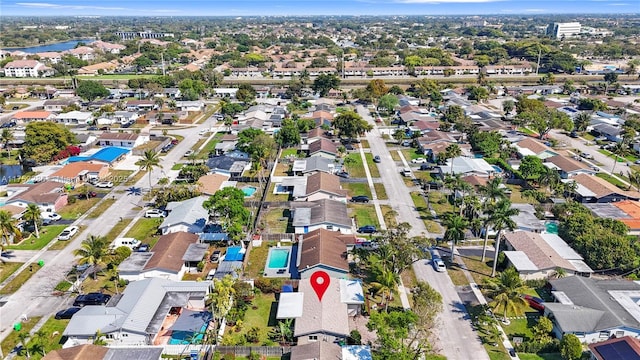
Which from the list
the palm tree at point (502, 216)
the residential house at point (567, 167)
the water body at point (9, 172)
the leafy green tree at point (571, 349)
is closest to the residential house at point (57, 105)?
the water body at point (9, 172)

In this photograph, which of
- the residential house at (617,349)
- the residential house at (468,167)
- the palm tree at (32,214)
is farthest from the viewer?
the residential house at (468,167)

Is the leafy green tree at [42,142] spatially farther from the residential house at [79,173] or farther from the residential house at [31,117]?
the residential house at [31,117]

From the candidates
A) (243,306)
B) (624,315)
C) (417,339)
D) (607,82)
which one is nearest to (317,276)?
(243,306)

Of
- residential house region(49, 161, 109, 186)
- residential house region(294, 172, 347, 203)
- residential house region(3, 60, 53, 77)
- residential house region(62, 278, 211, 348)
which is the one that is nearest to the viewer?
residential house region(62, 278, 211, 348)

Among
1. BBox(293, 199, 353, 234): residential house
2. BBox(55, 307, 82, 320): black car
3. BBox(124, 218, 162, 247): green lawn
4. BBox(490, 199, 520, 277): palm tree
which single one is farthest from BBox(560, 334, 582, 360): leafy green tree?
BBox(124, 218, 162, 247): green lawn

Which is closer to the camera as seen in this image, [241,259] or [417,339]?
[417,339]

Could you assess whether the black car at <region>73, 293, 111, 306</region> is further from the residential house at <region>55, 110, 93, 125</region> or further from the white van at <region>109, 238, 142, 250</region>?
the residential house at <region>55, 110, 93, 125</region>

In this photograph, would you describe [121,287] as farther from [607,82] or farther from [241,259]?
[607,82]
